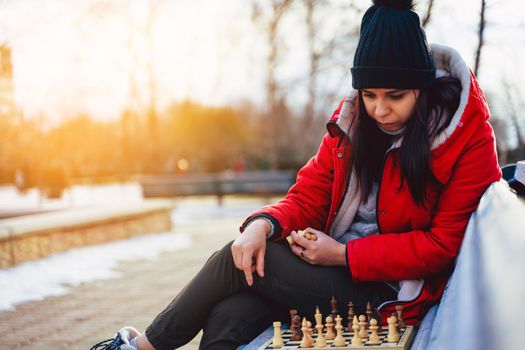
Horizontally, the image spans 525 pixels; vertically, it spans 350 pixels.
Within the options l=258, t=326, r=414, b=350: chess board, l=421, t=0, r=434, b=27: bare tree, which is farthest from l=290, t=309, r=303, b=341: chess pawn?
l=421, t=0, r=434, b=27: bare tree

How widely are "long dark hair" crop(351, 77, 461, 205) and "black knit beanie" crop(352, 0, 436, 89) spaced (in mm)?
84

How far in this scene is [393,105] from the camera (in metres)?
2.79

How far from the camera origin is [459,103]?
2791mm

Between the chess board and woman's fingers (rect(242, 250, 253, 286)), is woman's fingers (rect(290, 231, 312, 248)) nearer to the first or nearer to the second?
woman's fingers (rect(242, 250, 253, 286))

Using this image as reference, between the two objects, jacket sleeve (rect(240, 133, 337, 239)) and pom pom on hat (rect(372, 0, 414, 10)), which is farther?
jacket sleeve (rect(240, 133, 337, 239))

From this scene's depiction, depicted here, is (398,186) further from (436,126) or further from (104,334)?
(104,334)

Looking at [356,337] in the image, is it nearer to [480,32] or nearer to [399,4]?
[399,4]

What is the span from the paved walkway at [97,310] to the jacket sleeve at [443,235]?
2.05 metres

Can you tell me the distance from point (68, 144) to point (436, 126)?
174 ft

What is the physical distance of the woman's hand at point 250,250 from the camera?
2.71 metres

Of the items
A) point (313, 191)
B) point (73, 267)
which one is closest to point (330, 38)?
point (73, 267)

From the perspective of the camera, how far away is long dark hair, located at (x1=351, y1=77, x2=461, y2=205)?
2.69 metres

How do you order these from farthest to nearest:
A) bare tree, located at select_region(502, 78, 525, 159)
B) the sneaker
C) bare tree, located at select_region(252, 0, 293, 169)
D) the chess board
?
1. bare tree, located at select_region(252, 0, 293, 169)
2. bare tree, located at select_region(502, 78, 525, 159)
3. the sneaker
4. the chess board

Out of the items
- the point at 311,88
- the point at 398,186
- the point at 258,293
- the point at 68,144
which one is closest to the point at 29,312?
the point at 258,293
